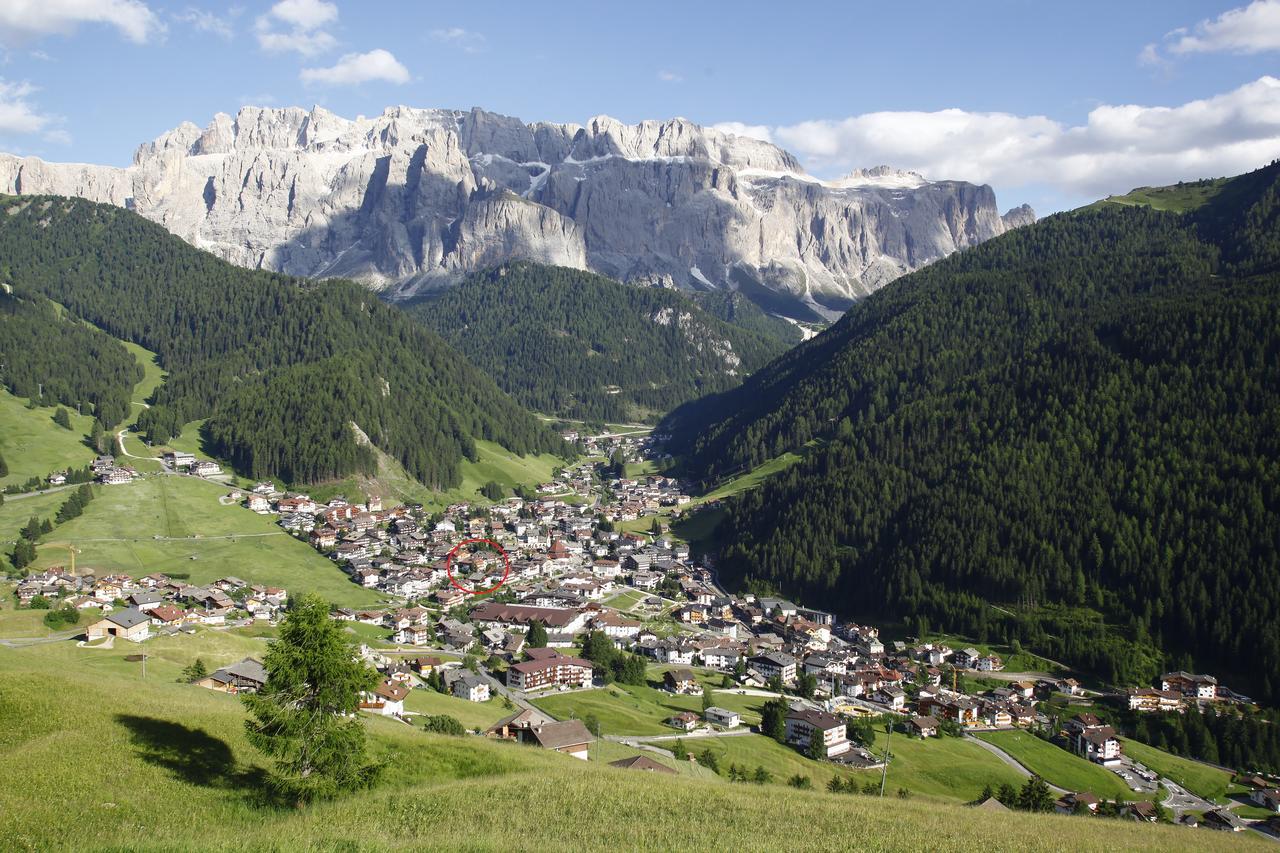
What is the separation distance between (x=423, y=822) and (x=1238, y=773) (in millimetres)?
79843

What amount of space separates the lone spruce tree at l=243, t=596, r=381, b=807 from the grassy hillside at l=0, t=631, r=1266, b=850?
1.09 meters

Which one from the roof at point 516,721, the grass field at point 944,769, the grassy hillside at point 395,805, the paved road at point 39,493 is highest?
the grassy hillside at point 395,805

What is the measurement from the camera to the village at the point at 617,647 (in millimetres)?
81500

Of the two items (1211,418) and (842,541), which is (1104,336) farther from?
(842,541)

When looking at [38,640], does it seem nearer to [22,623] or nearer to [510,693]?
[22,623]

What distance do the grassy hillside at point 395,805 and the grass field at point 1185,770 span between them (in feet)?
136

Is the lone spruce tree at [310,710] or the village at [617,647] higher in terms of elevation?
the lone spruce tree at [310,710]

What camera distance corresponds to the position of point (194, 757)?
3916 centimetres

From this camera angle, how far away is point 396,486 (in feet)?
637

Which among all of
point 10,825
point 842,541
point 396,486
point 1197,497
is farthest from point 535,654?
point 396,486

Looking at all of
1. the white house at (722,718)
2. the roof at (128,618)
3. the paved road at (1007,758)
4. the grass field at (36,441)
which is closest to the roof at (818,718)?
the white house at (722,718)

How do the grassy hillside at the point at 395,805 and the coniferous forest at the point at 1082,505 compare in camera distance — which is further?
the coniferous forest at the point at 1082,505

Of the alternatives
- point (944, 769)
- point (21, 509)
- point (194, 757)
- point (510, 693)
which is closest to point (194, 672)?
point (510, 693)

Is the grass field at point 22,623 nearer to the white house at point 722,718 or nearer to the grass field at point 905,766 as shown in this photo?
the grass field at point 905,766
